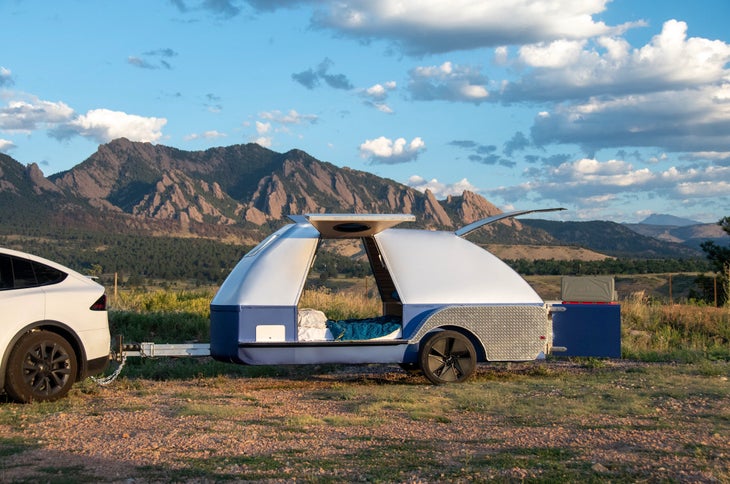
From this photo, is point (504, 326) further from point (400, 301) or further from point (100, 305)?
point (100, 305)

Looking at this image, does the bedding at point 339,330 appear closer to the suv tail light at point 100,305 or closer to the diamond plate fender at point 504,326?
the diamond plate fender at point 504,326

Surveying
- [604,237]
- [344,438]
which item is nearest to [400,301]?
[344,438]

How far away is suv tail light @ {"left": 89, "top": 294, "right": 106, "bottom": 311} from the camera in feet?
31.9

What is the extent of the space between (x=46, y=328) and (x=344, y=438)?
12.9 feet

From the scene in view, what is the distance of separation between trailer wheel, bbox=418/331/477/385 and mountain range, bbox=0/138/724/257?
256 feet

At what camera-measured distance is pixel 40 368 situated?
918 cm

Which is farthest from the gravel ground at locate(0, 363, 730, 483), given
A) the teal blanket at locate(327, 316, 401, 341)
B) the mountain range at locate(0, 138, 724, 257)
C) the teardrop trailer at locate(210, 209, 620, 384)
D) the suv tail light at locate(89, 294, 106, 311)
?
the mountain range at locate(0, 138, 724, 257)

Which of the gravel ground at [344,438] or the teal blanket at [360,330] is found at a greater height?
the teal blanket at [360,330]

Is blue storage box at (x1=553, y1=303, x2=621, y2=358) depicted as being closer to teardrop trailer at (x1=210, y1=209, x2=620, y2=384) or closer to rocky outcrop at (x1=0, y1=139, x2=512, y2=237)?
teardrop trailer at (x1=210, y1=209, x2=620, y2=384)

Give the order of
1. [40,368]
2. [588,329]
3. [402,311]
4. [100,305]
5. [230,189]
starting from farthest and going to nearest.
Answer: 1. [230,189]
2. [588,329]
3. [402,311]
4. [100,305]
5. [40,368]

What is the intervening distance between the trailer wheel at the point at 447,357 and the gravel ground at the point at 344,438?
30cm

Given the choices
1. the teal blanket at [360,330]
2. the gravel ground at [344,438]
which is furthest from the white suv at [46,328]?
the teal blanket at [360,330]

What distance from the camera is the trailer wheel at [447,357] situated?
10766mm

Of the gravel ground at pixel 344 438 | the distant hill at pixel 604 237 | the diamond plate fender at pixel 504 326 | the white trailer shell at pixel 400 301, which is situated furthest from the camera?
the distant hill at pixel 604 237
